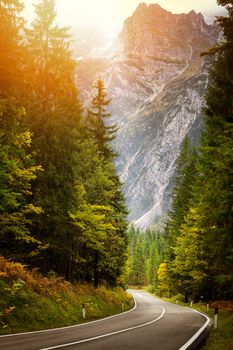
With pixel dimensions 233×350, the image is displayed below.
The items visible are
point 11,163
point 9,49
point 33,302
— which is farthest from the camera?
point 33,302

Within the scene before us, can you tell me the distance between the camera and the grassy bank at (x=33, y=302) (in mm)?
15289

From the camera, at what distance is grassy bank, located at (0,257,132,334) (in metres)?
15.3

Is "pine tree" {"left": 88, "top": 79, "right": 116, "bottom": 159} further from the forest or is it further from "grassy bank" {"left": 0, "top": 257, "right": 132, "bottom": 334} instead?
"grassy bank" {"left": 0, "top": 257, "right": 132, "bottom": 334}

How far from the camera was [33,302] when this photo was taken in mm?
17344

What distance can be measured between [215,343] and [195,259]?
2057 cm

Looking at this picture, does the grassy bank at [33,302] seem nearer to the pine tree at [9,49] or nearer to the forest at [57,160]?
the forest at [57,160]

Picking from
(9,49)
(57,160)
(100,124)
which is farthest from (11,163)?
(100,124)

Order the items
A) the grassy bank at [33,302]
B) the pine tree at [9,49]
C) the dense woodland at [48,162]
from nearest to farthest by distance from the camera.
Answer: the pine tree at [9,49] < the grassy bank at [33,302] < the dense woodland at [48,162]

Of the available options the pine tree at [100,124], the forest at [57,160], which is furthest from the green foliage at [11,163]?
the pine tree at [100,124]

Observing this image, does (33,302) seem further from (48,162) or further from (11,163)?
(48,162)

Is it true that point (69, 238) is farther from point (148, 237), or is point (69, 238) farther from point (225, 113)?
point (148, 237)

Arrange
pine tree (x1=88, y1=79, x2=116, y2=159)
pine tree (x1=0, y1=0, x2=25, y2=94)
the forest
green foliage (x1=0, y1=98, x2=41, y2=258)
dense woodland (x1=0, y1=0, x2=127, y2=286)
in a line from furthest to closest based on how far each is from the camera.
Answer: pine tree (x1=88, y1=79, x2=116, y2=159) < dense woodland (x1=0, y1=0, x2=127, y2=286) < the forest < green foliage (x1=0, y1=98, x2=41, y2=258) < pine tree (x1=0, y1=0, x2=25, y2=94)

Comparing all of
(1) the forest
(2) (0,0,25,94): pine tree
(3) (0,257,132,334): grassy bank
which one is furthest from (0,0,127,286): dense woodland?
(2) (0,0,25,94): pine tree

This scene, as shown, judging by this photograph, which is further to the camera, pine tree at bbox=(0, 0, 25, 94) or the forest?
the forest
